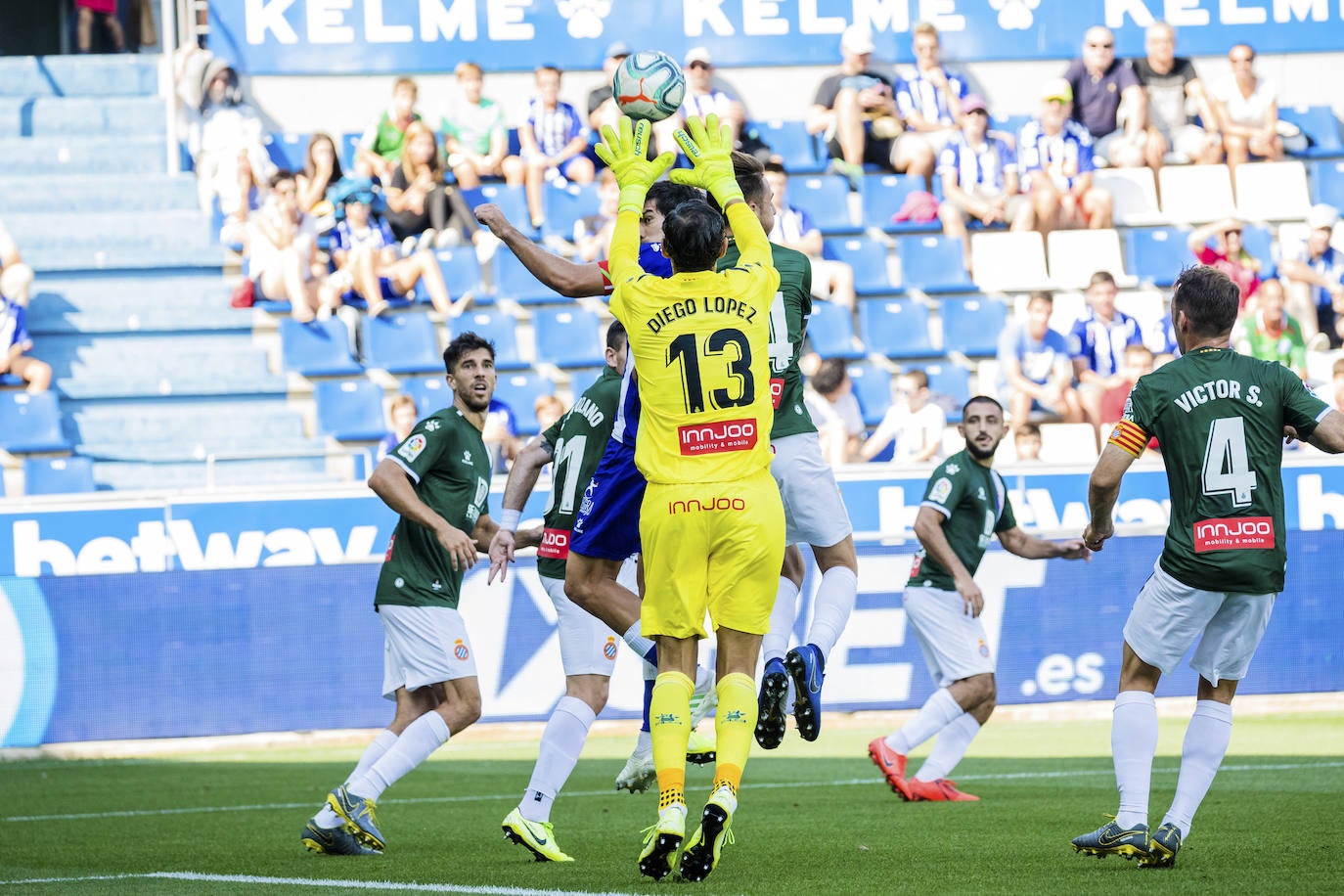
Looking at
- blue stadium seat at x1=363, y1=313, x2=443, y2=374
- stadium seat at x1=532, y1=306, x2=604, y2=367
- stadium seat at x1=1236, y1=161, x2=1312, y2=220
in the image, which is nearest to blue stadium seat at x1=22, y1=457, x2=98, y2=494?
blue stadium seat at x1=363, y1=313, x2=443, y2=374

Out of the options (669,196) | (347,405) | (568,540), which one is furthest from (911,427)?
(669,196)

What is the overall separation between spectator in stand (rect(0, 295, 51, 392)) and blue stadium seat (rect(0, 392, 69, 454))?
310 mm

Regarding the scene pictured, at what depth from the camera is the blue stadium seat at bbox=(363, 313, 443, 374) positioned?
58.9ft

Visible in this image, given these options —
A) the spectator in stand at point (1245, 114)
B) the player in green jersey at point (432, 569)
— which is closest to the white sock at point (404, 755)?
the player in green jersey at point (432, 569)

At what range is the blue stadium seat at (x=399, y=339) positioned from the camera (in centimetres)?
1794

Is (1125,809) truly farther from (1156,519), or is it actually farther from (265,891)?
(1156,519)

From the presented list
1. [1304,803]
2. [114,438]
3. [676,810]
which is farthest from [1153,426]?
[114,438]

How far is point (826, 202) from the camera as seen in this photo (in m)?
19.5

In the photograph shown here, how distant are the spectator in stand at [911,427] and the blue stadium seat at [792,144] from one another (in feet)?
13.9

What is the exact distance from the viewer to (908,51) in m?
20.8

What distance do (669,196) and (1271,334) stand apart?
1171 centimetres

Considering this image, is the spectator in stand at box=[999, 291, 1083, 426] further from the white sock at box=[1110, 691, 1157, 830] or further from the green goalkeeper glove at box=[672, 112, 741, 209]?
the green goalkeeper glove at box=[672, 112, 741, 209]

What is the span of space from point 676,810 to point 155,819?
4.50m

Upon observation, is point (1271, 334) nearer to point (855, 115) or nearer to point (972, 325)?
point (972, 325)
